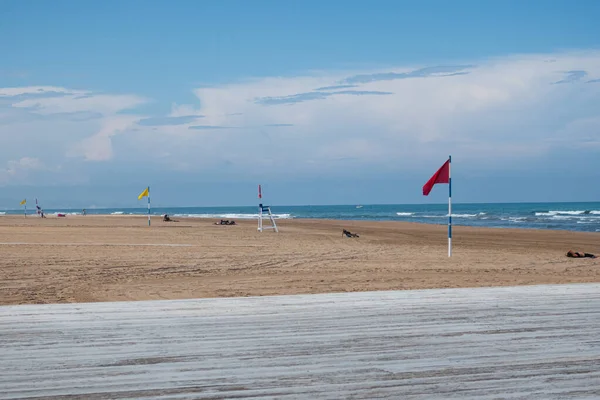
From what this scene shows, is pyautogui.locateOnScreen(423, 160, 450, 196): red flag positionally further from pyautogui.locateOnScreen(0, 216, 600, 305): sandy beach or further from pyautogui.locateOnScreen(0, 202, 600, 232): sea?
pyautogui.locateOnScreen(0, 202, 600, 232): sea

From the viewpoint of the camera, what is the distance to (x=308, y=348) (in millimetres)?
5559

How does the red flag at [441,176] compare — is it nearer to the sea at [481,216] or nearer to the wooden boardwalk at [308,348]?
the wooden boardwalk at [308,348]

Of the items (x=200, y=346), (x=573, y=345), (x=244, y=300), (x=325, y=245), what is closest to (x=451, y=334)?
(x=573, y=345)

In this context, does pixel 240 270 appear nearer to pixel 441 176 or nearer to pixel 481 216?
pixel 441 176

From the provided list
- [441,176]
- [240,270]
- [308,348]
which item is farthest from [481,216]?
[308,348]

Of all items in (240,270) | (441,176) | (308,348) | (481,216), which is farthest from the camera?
(481,216)

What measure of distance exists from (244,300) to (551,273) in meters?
8.52

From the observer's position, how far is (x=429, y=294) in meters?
8.38

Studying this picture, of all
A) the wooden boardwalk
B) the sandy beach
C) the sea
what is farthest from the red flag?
the sea

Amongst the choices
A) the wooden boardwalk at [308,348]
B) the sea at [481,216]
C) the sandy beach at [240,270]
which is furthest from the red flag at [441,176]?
the sea at [481,216]

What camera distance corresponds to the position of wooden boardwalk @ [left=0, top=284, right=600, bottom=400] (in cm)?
446

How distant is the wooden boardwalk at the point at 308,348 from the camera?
446cm

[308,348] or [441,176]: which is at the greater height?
[441,176]

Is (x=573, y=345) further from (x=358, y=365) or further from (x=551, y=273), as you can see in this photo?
(x=551, y=273)
